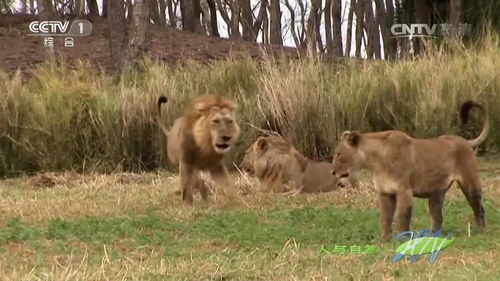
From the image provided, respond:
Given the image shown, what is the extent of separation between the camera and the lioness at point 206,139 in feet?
26.3

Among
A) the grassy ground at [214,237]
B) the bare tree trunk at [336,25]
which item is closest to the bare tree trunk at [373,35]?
the bare tree trunk at [336,25]

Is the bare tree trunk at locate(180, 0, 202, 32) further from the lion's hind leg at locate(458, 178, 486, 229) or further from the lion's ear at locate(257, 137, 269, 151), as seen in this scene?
the lion's hind leg at locate(458, 178, 486, 229)

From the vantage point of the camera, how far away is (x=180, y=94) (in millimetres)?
12352

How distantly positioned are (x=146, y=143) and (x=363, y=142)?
5.78 metres

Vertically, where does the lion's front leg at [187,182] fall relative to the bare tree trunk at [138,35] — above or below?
below

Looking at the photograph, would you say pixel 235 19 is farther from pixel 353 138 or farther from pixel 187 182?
pixel 353 138

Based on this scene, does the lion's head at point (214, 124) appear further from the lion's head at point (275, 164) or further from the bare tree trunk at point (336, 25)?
the bare tree trunk at point (336, 25)

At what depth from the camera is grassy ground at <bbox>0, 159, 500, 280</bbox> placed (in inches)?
213

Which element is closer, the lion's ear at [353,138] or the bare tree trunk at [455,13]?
the lion's ear at [353,138]

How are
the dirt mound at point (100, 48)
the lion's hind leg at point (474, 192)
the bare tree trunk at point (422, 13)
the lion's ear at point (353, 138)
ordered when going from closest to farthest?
the lion's ear at point (353, 138) < the lion's hind leg at point (474, 192) < the dirt mound at point (100, 48) < the bare tree trunk at point (422, 13)

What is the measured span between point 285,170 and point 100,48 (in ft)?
39.1

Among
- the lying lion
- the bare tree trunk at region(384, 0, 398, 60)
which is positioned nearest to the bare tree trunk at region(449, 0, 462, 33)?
the bare tree trunk at region(384, 0, 398, 60)

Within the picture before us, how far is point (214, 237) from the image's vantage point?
6848 mm

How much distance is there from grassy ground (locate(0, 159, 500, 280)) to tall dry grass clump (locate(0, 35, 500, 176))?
1.93 meters
